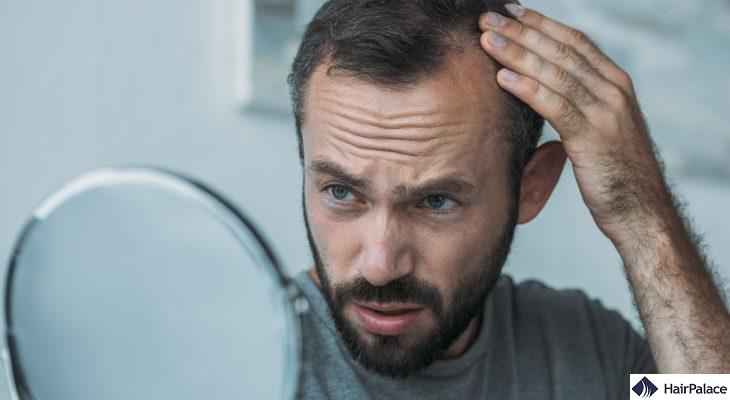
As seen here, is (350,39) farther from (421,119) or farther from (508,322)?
(508,322)

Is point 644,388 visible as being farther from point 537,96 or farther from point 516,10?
point 516,10

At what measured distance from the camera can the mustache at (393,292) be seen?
127cm

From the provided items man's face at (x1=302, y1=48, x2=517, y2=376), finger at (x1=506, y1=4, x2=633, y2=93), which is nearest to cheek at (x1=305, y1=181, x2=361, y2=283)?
man's face at (x1=302, y1=48, x2=517, y2=376)

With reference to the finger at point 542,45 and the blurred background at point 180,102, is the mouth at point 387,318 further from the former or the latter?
the blurred background at point 180,102

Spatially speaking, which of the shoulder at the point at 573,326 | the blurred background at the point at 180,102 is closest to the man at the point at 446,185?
the shoulder at the point at 573,326

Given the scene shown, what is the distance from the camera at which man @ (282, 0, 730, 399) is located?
1275 millimetres


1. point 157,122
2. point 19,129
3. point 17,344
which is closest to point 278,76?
point 157,122

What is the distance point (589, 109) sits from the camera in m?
1.35

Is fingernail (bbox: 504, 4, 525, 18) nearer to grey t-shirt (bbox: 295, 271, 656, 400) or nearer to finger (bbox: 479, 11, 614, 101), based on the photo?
finger (bbox: 479, 11, 614, 101)

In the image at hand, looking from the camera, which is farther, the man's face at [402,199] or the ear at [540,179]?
the ear at [540,179]

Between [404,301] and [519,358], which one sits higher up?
[404,301]

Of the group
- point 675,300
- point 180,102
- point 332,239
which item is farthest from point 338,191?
point 180,102

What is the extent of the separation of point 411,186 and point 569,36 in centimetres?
36

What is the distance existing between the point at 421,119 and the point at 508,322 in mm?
479
